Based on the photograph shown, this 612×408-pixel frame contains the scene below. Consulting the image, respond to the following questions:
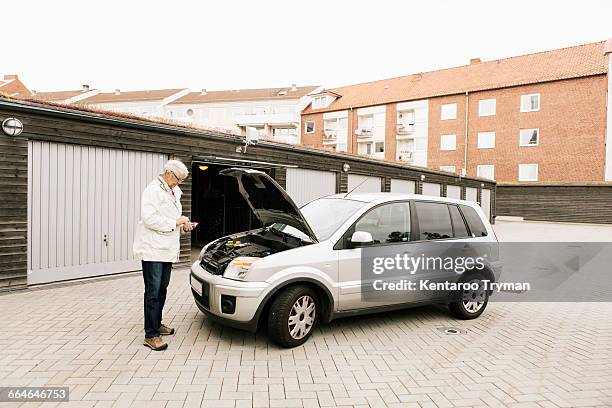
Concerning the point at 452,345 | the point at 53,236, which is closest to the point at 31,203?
the point at 53,236

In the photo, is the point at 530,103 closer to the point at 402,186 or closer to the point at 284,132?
the point at 402,186

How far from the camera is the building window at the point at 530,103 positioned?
34.7 m

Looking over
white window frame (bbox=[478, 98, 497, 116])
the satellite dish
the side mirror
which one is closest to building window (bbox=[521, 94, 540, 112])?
white window frame (bbox=[478, 98, 497, 116])

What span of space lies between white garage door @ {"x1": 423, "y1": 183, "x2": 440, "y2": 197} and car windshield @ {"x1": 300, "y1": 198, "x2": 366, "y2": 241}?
1408cm

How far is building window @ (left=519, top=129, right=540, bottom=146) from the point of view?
114ft

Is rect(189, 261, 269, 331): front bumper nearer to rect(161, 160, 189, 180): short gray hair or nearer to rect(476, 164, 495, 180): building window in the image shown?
rect(161, 160, 189, 180): short gray hair

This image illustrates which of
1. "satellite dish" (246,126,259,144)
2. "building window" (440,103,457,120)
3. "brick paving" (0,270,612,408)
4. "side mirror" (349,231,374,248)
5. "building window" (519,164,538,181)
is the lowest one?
"brick paving" (0,270,612,408)

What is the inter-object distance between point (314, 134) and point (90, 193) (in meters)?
41.2

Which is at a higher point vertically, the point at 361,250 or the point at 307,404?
the point at 361,250

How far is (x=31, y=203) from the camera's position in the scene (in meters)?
6.77

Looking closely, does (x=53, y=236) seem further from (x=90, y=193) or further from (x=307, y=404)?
(x=307, y=404)

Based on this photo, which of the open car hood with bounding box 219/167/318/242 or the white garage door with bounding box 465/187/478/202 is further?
the white garage door with bounding box 465/187/478/202

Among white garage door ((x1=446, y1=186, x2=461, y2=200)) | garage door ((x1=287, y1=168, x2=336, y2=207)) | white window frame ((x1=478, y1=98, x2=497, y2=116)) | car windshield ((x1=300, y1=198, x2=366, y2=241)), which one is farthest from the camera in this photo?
white window frame ((x1=478, y1=98, x2=497, y2=116))

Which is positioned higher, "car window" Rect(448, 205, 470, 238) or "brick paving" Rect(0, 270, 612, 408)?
"car window" Rect(448, 205, 470, 238)
